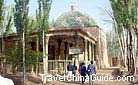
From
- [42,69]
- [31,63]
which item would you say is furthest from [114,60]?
[31,63]

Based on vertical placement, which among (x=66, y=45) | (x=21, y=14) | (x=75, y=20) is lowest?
(x=66, y=45)

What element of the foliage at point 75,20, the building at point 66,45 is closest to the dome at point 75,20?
the foliage at point 75,20

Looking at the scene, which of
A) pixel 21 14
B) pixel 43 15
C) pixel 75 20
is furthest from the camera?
pixel 75 20

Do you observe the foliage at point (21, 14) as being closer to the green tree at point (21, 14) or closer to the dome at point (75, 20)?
the green tree at point (21, 14)

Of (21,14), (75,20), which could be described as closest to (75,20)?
(75,20)

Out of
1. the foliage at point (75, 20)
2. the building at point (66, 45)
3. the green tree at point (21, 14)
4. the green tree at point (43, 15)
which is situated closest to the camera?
the green tree at point (21, 14)

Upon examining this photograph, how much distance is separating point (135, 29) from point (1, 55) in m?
10.6

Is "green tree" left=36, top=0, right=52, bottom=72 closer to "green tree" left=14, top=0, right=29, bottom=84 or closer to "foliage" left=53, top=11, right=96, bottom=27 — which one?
"green tree" left=14, top=0, right=29, bottom=84

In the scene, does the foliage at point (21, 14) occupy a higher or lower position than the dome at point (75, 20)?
lower

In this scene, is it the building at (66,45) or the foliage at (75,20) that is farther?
the foliage at (75,20)

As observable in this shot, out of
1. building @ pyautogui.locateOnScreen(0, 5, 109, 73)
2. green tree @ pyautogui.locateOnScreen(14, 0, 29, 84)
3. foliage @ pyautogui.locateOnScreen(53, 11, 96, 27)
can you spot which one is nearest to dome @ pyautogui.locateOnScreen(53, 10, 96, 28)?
foliage @ pyautogui.locateOnScreen(53, 11, 96, 27)

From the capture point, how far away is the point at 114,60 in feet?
215

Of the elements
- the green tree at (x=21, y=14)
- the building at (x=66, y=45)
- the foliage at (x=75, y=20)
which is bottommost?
the building at (x=66, y=45)

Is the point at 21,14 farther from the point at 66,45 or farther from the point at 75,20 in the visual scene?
the point at 75,20
